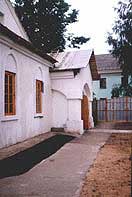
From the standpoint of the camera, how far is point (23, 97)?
13.4 metres

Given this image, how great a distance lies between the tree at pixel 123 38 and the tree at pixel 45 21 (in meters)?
4.91

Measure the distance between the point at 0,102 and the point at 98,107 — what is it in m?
17.9

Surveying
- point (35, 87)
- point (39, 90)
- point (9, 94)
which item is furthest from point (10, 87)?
point (39, 90)

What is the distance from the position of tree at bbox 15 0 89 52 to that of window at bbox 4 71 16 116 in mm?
17570

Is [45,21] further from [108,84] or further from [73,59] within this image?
A: [73,59]

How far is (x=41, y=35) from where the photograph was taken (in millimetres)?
30578

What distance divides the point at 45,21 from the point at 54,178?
81.1ft

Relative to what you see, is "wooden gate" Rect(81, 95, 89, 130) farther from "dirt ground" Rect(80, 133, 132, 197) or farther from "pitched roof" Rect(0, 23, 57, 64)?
"dirt ground" Rect(80, 133, 132, 197)

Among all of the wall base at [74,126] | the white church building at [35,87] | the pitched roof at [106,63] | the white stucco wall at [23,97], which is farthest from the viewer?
the pitched roof at [106,63]

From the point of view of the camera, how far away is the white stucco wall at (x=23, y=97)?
1157 centimetres

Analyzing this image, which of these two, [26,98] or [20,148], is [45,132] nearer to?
[26,98]

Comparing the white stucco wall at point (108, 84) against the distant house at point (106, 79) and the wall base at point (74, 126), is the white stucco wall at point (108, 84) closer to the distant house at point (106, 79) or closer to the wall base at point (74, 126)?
the distant house at point (106, 79)

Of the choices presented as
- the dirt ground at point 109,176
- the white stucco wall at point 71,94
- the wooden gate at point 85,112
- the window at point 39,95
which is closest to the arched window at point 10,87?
the window at point 39,95

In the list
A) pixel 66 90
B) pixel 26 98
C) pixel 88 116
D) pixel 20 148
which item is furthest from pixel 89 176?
pixel 88 116
